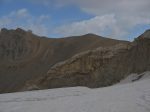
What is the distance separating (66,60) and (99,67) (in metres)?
3.07

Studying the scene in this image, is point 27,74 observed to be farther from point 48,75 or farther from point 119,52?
point 119,52

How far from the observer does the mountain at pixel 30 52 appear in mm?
45559

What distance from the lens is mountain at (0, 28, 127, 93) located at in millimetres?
45559

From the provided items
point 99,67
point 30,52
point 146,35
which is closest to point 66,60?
point 99,67

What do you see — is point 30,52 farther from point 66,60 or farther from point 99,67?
point 99,67

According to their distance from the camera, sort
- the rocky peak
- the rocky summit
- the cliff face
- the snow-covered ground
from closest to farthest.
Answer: the snow-covered ground → the rocky peak → the cliff face → the rocky summit

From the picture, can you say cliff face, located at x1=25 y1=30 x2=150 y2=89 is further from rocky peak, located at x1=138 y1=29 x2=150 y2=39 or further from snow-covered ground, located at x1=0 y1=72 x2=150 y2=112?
snow-covered ground, located at x1=0 y1=72 x2=150 y2=112

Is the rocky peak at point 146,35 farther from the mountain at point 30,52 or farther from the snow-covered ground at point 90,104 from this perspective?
the mountain at point 30,52

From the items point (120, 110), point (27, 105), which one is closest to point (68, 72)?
point (27, 105)

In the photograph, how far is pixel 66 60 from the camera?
27594 mm

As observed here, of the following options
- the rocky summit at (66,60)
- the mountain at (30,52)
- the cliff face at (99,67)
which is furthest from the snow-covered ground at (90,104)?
the mountain at (30,52)

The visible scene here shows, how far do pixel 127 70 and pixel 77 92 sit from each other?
47.7 ft

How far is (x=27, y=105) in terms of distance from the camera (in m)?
8.35

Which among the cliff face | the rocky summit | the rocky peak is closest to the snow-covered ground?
the rocky summit
